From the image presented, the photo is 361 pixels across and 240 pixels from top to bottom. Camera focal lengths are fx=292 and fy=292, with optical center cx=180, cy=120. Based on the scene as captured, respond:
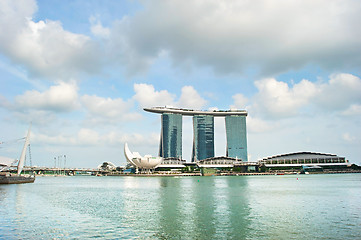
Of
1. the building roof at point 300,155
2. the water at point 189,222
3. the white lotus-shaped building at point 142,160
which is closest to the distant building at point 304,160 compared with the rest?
the building roof at point 300,155

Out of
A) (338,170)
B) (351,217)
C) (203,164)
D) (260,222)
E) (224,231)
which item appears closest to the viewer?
(224,231)

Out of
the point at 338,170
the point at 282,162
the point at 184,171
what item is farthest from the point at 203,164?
the point at 338,170

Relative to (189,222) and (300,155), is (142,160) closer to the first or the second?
(300,155)

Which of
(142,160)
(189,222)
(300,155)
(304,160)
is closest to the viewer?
(189,222)

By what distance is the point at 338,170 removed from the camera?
16038cm

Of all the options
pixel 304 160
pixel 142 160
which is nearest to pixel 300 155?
pixel 304 160

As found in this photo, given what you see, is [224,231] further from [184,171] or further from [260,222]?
[184,171]

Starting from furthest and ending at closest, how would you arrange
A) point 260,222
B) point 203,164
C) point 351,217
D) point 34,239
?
point 203,164, point 351,217, point 260,222, point 34,239

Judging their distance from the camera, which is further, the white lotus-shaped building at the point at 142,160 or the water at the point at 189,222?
the white lotus-shaped building at the point at 142,160

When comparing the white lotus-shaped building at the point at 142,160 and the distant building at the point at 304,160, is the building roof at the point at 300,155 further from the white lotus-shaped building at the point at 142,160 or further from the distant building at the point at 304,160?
the white lotus-shaped building at the point at 142,160

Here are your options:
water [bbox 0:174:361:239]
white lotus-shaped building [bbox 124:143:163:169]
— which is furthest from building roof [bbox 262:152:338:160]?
water [bbox 0:174:361:239]

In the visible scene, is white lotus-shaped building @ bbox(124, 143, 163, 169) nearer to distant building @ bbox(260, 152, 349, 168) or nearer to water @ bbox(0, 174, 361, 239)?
distant building @ bbox(260, 152, 349, 168)

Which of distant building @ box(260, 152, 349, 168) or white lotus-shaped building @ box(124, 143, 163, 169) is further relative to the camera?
white lotus-shaped building @ box(124, 143, 163, 169)

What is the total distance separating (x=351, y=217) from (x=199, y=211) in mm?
12699
